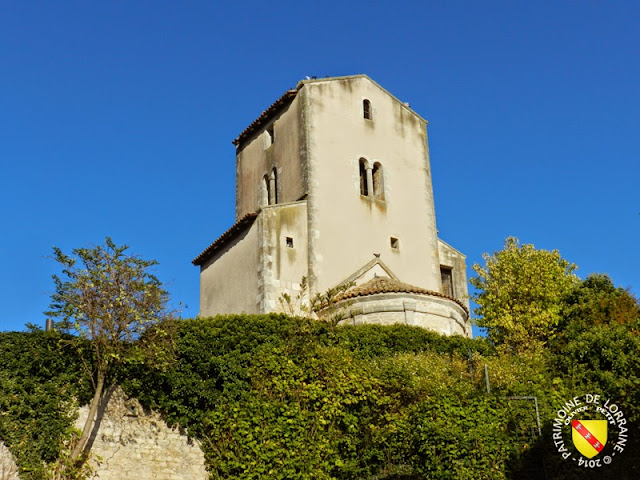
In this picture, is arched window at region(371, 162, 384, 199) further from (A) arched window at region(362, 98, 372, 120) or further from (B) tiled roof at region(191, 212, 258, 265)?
(B) tiled roof at region(191, 212, 258, 265)

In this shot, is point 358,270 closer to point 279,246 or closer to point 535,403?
point 279,246

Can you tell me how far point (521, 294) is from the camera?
110ft

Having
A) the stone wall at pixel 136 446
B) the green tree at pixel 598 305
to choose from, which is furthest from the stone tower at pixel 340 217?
the stone wall at pixel 136 446

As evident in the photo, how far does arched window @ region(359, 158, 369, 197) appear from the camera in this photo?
3245 cm

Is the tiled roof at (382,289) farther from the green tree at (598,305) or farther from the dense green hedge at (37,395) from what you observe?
the dense green hedge at (37,395)

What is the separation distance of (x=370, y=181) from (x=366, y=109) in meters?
3.53

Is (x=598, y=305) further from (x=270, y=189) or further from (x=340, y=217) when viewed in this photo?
(x=270, y=189)

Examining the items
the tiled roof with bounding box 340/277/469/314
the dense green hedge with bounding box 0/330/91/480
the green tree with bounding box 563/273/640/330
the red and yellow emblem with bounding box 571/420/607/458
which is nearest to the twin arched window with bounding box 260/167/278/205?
the tiled roof with bounding box 340/277/469/314

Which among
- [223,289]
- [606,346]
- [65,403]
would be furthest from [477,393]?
[223,289]

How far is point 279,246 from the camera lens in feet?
95.3

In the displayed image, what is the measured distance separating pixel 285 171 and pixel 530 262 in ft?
38.6

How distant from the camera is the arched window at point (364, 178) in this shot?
32450 mm

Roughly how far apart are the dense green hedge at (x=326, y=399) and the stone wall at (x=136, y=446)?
35 cm

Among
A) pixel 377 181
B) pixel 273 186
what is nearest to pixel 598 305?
pixel 377 181
